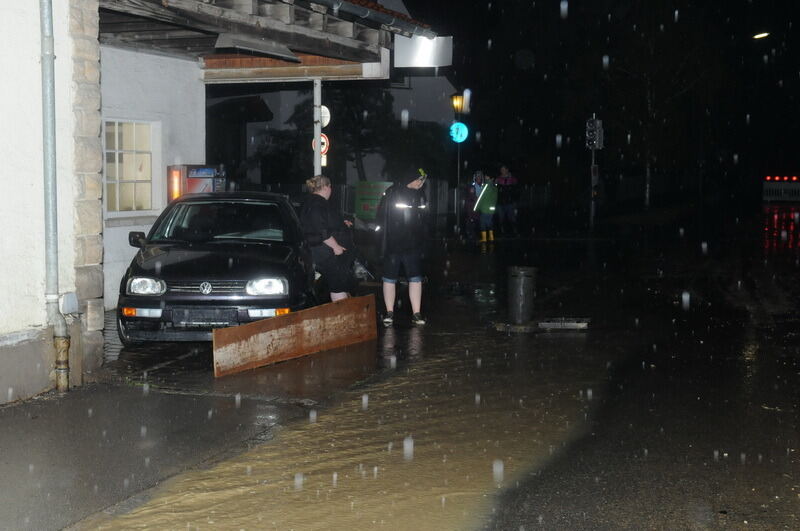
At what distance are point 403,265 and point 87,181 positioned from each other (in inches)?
167

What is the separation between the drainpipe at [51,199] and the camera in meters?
8.18

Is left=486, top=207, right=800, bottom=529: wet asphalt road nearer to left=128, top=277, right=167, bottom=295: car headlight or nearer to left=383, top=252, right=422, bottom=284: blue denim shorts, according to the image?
left=383, top=252, right=422, bottom=284: blue denim shorts

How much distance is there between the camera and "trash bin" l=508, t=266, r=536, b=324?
1195 centimetres

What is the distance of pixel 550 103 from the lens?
4569 cm

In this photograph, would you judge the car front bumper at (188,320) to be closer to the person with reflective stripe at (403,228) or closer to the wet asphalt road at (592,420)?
the wet asphalt road at (592,420)

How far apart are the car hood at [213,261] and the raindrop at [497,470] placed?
4.15 meters

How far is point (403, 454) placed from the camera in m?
6.70

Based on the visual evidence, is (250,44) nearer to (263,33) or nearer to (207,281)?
(263,33)

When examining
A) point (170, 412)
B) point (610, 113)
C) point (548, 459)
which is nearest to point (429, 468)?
point (548, 459)

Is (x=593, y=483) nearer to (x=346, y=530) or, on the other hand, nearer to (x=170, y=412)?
(x=346, y=530)

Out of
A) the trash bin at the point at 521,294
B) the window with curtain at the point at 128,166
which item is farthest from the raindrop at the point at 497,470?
the window with curtain at the point at 128,166

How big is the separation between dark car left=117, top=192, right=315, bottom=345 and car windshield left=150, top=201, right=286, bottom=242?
2cm

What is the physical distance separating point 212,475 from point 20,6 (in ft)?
13.8

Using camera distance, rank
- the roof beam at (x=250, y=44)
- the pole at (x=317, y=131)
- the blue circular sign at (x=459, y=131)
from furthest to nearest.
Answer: the blue circular sign at (x=459, y=131) < the pole at (x=317, y=131) < the roof beam at (x=250, y=44)
